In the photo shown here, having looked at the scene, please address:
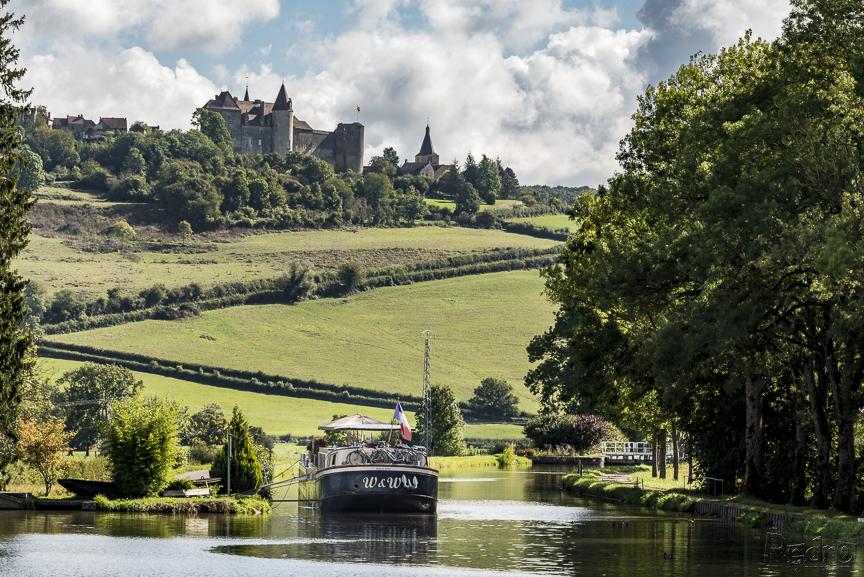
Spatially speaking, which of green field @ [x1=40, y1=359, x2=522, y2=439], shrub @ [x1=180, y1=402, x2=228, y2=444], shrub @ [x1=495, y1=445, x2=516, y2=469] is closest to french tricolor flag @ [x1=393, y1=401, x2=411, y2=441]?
shrub @ [x1=180, y1=402, x2=228, y2=444]

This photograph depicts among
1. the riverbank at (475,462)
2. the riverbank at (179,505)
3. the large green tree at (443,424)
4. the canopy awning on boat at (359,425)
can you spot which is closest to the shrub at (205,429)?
the riverbank at (475,462)

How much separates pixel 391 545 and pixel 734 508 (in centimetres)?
1443

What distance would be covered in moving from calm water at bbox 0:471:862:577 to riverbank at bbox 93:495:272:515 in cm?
135

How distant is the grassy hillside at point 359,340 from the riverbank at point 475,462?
4023 centimetres

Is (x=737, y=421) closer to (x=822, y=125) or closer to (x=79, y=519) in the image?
(x=822, y=125)

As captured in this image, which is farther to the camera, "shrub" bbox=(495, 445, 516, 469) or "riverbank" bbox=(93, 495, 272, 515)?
"shrub" bbox=(495, 445, 516, 469)

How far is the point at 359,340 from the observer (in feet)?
589

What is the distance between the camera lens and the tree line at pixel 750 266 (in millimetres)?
41656

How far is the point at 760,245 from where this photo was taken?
42.6m

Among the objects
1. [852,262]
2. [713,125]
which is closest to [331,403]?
[713,125]

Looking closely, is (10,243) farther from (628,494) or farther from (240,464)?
(628,494)

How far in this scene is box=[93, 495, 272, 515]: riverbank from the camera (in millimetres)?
52156

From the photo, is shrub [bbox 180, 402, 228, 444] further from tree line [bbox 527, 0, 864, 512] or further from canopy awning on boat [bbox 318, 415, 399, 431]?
tree line [bbox 527, 0, 864, 512]

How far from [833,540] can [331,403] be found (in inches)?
4673
